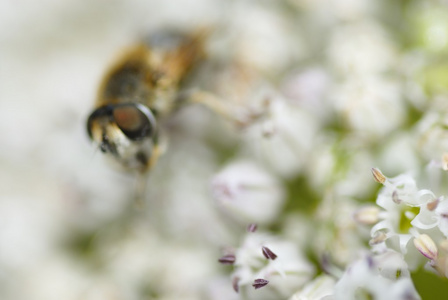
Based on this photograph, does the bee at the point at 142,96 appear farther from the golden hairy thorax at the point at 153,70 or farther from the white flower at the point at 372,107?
the white flower at the point at 372,107

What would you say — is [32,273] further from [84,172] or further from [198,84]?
[198,84]

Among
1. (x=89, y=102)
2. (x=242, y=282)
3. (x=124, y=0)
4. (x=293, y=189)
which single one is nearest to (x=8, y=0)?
(x=124, y=0)

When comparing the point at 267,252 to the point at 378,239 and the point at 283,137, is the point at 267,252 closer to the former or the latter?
the point at 378,239

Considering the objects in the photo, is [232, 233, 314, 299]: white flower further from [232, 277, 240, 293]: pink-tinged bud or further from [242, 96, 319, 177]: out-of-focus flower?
[242, 96, 319, 177]: out-of-focus flower

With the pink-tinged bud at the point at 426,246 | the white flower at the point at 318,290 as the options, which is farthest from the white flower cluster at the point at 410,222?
the white flower at the point at 318,290

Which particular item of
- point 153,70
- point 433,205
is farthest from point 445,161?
point 153,70

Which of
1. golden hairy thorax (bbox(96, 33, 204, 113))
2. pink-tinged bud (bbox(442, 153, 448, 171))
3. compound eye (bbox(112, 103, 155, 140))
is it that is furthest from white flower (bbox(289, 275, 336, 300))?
golden hairy thorax (bbox(96, 33, 204, 113))
